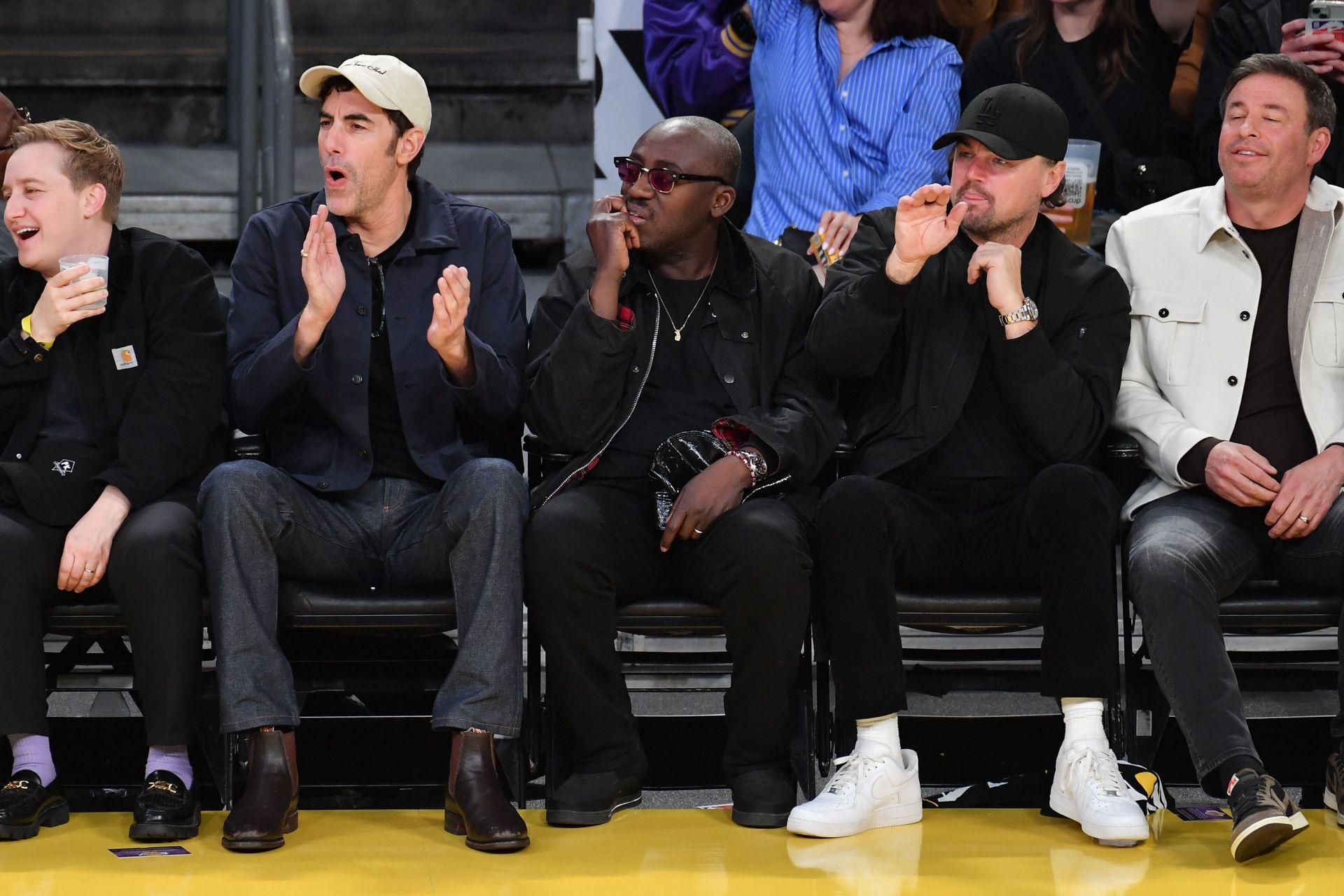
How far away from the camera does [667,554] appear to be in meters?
3.66

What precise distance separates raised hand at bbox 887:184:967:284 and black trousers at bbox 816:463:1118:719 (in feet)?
1.61

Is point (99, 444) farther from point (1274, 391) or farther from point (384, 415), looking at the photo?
point (1274, 391)

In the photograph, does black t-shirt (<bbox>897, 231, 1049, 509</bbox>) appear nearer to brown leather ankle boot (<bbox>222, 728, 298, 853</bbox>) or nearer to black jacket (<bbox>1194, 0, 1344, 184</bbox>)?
black jacket (<bbox>1194, 0, 1344, 184</bbox>)

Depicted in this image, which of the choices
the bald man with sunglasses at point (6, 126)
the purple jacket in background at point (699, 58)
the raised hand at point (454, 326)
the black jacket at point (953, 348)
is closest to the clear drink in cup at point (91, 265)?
the raised hand at point (454, 326)

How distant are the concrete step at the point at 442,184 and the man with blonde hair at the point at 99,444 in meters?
4.57

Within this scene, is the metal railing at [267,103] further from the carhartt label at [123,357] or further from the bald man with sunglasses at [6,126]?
the carhartt label at [123,357]

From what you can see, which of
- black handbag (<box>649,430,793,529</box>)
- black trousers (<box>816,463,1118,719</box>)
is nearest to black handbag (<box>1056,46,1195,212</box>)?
black trousers (<box>816,463,1118,719</box>)

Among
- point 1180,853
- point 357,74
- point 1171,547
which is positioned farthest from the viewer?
point 357,74

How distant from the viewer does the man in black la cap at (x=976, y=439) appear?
346 cm

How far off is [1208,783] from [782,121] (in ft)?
7.63

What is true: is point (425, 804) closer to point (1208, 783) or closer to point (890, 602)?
point (890, 602)

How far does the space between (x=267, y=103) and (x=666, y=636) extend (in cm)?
256

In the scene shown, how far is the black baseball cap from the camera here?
3.82 metres

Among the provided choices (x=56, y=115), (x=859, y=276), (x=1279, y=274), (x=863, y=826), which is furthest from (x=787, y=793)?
(x=56, y=115)
